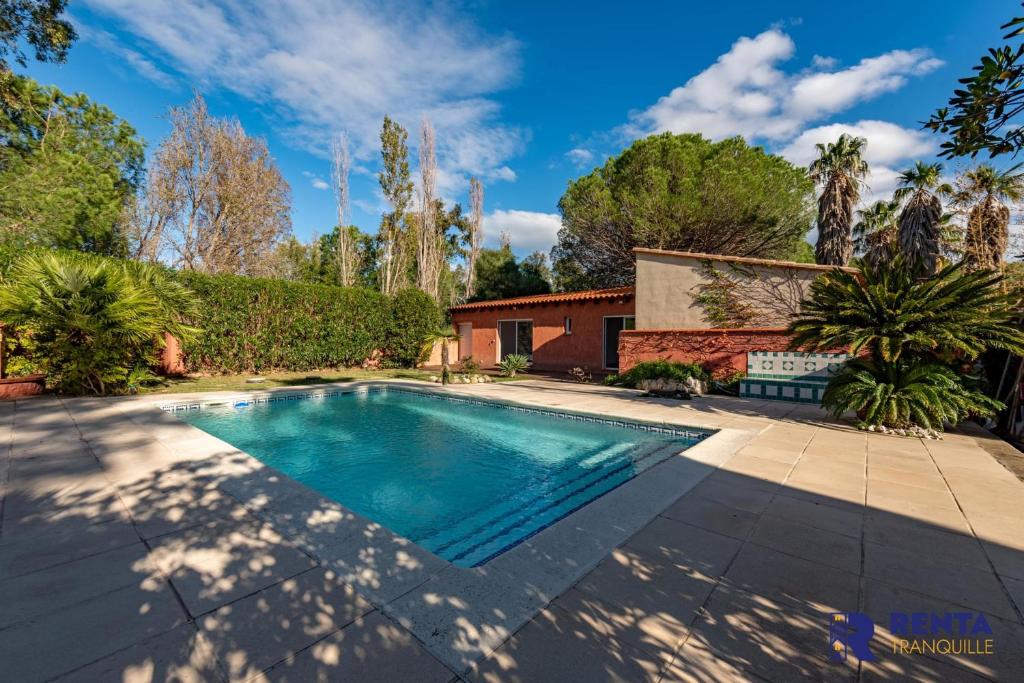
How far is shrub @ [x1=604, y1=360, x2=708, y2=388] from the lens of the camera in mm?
10977

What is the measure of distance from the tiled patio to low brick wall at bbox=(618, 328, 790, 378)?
21.5 feet

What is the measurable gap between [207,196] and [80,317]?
14632mm

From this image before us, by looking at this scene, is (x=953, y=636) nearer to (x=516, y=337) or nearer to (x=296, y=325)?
(x=296, y=325)

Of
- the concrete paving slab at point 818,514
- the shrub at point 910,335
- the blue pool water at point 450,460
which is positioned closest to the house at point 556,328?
the blue pool water at point 450,460

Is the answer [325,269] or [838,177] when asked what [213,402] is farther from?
[325,269]

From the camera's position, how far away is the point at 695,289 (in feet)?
41.5

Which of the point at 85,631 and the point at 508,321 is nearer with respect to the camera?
the point at 85,631

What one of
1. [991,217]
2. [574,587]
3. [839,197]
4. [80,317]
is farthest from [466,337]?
[991,217]

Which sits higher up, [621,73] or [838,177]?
[621,73]

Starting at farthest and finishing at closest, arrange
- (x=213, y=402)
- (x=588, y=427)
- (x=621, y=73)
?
1. (x=621, y=73)
2. (x=213, y=402)
3. (x=588, y=427)

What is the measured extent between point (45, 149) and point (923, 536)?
3082 cm

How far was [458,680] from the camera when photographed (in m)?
1.61

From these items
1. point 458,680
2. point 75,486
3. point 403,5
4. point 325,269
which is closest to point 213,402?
point 75,486

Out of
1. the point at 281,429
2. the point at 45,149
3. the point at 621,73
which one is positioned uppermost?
the point at 621,73
